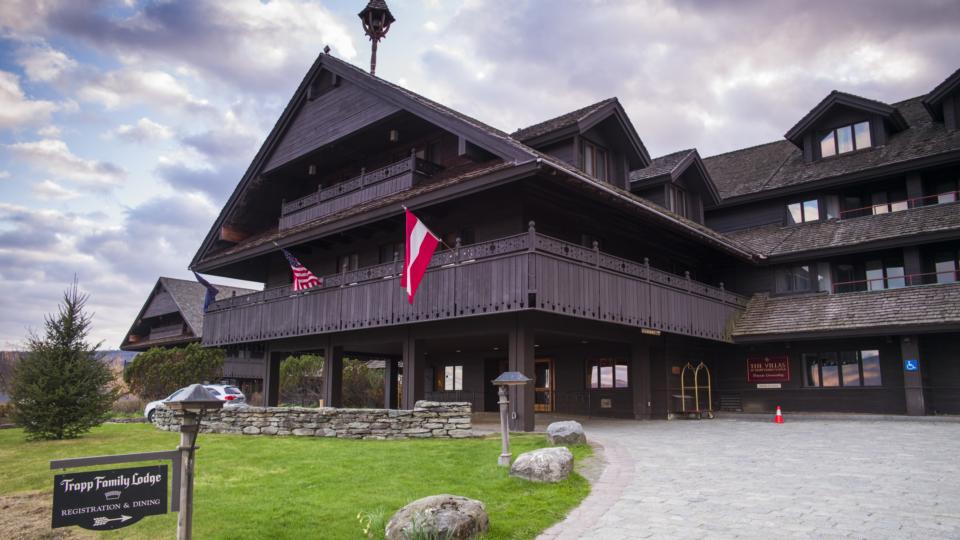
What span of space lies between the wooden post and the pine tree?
14680 millimetres

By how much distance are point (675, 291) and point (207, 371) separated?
2638cm

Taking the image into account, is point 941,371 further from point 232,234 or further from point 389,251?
point 232,234

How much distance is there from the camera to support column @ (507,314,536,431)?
685 inches

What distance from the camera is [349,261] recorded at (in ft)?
86.3

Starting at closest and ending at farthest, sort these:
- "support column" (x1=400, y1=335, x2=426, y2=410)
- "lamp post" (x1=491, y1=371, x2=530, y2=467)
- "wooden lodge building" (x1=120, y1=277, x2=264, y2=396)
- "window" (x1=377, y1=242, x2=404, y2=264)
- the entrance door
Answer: "lamp post" (x1=491, y1=371, x2=530, y2=467), "support column" (x1=400, y1=335, x2=426, y2=410), "window" (x1=377, y1=242, x2=404, y2=264), the entrance door, "wooden lodge building" (x1=120, y1=277, x2=264, y2=396)

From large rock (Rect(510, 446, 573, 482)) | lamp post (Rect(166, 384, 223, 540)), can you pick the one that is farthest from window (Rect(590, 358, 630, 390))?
lamp post (Rect(166, 384, 223, 540))

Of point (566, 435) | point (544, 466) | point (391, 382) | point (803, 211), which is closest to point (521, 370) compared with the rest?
point (566, 435)

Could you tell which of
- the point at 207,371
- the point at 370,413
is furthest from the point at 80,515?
the point at 207,371

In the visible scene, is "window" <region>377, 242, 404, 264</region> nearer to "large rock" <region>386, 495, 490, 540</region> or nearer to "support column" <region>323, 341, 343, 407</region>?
"support column" <region>323, 341, 343, 407</region>

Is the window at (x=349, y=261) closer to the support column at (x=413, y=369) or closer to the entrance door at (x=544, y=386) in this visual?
the support column at (x=413, y=369)

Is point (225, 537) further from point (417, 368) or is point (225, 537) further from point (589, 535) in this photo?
point (417, 368)

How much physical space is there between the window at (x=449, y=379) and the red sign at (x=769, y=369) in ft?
37.9

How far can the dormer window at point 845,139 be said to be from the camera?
28609mm

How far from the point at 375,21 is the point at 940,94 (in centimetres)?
2231
